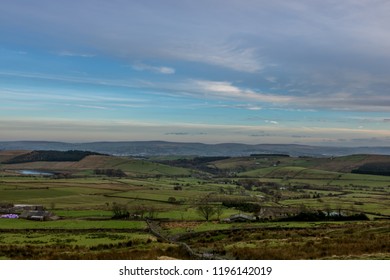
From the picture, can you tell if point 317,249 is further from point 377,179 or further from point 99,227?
point 377,179

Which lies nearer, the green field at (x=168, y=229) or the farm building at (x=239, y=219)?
the green field at (x=168, y=229)

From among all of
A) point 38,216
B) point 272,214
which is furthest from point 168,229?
point 38,216

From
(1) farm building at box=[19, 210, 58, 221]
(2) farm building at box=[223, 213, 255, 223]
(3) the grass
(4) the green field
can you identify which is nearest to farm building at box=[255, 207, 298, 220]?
(4) the green field

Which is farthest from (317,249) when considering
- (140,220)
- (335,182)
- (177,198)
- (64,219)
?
(335,182)

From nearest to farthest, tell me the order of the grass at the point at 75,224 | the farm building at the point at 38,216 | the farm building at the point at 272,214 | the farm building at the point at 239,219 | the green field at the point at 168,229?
1. the green field at the point at 168,229
2. the grass at the point at 75,224
3. the farm building at the point at 239,219
4. the farm building at the point at 38,216
5. the farm building at the point at 272,214

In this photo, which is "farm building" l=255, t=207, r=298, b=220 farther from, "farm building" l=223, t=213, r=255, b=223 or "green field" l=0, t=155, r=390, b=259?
"farm building" l=223, t=213, r=255, b=223

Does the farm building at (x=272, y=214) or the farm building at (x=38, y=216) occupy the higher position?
the farm building at (x=272, y=214)

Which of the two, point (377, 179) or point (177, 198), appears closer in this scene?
point (177, 198)

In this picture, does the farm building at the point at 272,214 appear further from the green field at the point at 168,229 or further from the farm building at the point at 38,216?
the farm building at the point at 38,216

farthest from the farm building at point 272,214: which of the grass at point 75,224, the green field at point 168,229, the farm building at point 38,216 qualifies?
the farm building at point 38,216

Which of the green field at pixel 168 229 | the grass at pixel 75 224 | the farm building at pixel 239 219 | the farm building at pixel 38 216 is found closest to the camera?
the green field at pixel 168 229

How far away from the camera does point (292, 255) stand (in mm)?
28359
